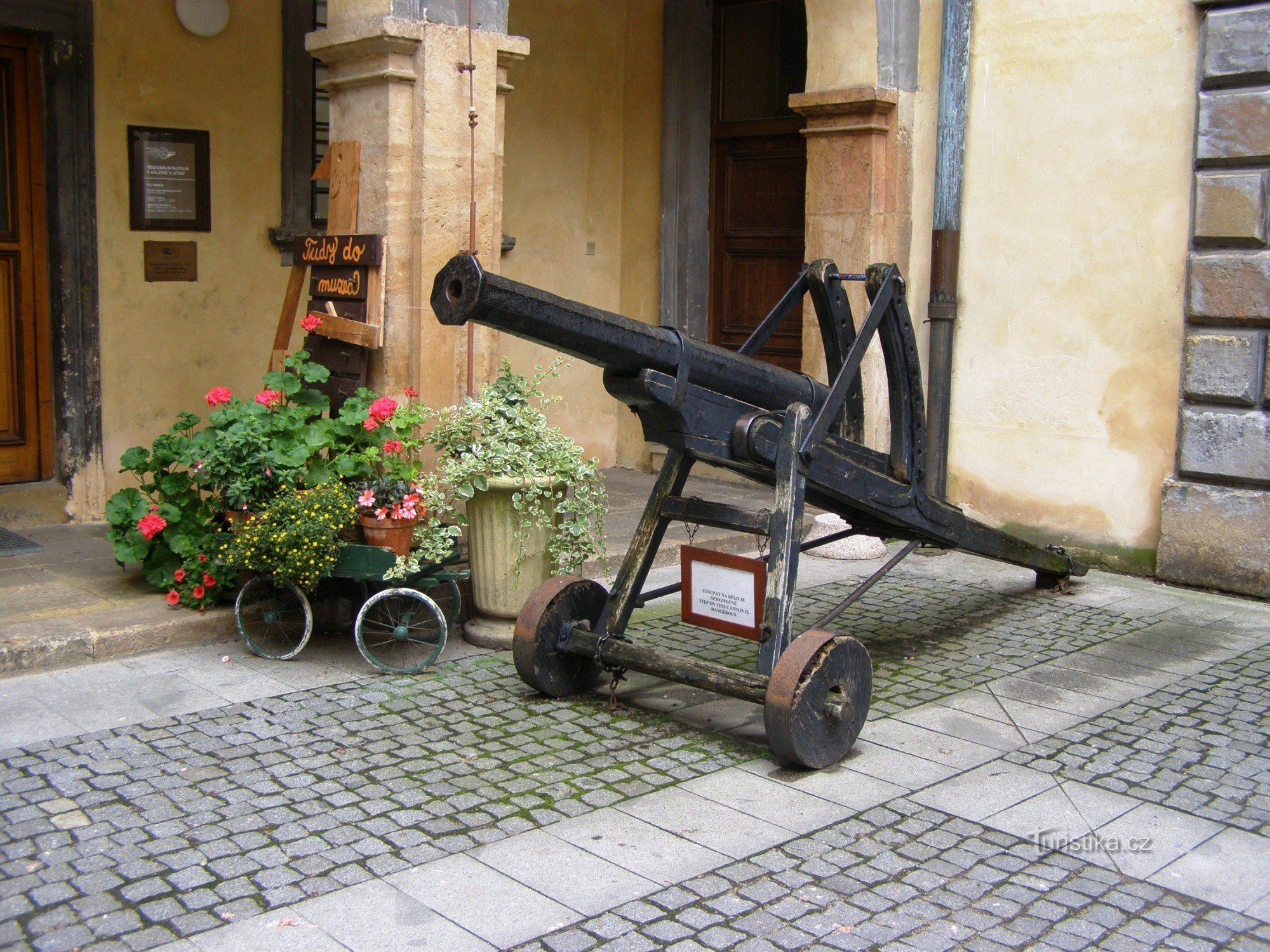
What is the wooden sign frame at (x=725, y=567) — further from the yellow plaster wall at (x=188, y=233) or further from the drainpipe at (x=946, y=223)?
the yellow plaster wall at (x=188, y=233)

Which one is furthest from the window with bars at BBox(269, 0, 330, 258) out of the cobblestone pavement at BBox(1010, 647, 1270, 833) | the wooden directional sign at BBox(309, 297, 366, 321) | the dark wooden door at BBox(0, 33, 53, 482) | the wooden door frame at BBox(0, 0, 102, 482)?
the cobblestone pavement at BBox(1010, 647, 1270, 833)

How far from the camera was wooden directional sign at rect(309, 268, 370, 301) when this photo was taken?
6090 mm

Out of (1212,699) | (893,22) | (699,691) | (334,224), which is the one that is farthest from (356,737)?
(893,22)

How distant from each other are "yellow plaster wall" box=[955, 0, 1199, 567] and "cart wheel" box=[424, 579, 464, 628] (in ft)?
11.6

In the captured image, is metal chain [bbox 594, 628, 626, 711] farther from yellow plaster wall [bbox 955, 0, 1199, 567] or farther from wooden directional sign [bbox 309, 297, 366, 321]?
yellow plaster wall [bbox 955, 0, 1199, 567]

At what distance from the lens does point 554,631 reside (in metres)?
5.02

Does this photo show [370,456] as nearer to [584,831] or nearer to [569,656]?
[569,656]

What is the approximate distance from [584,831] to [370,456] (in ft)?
7.54

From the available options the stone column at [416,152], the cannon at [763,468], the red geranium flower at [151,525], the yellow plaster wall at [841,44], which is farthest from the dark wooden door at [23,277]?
the yellow plaster wall at [841,44]

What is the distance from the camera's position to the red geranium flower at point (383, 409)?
565 centimetres

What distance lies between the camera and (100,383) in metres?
7.46

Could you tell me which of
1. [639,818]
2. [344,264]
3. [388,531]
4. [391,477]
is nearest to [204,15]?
[344,264]

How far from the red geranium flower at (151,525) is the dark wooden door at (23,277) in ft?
6.99

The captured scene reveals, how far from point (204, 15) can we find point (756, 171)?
381cm
